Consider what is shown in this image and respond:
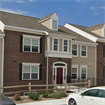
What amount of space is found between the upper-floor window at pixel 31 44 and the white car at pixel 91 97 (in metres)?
9.70

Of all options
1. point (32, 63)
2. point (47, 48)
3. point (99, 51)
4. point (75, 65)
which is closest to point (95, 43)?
point (99, 51)

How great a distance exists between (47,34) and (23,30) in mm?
2696

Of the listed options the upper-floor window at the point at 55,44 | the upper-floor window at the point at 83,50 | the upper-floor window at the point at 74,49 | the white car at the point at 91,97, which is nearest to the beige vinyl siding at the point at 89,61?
the upper-floor window at the point at 83,50

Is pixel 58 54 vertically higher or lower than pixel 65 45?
lower

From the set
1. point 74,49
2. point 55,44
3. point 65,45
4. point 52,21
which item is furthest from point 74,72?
point 52,21

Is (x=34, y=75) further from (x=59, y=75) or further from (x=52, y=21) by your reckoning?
(x=52, y=21)

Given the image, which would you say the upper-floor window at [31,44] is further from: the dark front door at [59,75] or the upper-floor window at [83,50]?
the upper-floor window at [83,50]

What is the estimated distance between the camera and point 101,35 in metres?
28.4

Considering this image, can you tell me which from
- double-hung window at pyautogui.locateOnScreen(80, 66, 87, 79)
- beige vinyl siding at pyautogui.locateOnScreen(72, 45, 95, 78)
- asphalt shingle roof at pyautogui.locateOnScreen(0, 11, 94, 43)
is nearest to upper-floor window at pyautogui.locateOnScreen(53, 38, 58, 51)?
asphalt shingle roof at pyautogui.locateOnScreen(0, 11, 94, 43)

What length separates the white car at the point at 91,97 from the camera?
995 centimetres

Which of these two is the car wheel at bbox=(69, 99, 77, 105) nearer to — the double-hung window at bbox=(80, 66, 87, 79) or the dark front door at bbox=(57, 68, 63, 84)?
the dark front door at bbox=(57, 68, 63, 84)

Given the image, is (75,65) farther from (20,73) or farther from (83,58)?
(20,73)

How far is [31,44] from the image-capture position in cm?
2006

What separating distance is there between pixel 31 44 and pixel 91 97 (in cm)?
1118
